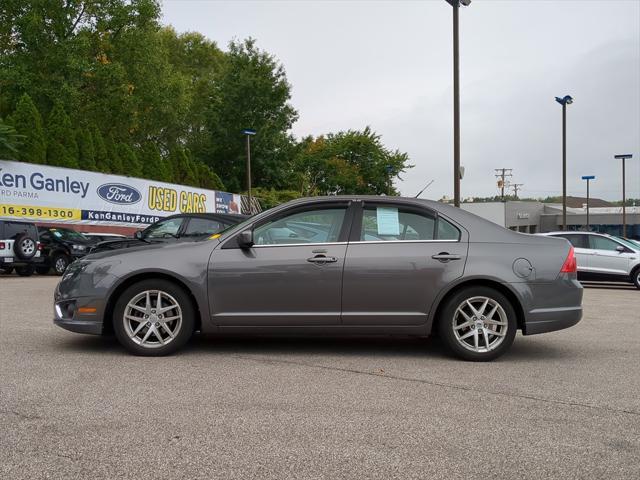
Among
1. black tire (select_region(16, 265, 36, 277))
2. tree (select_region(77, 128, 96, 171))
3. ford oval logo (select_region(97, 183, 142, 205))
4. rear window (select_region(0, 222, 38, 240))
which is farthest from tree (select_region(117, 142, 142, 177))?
rear window (select_region(0, 222, 38, 240))

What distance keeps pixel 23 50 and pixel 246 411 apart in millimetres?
36058

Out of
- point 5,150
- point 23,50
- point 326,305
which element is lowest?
point 326,305

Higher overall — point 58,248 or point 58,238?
point 58,238

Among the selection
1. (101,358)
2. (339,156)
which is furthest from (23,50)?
(101,358)

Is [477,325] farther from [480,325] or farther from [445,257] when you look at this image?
[445,257]

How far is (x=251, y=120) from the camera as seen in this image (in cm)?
4534

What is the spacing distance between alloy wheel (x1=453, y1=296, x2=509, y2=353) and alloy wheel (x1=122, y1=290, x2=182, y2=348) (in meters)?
2.60

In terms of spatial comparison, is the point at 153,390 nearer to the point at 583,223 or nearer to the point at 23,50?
the point at 23,50

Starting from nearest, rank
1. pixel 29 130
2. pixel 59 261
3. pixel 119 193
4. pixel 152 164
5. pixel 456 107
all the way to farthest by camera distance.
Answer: pixel 456 107 < pixel 59 261 < pixel 119 193 < pixel 29 130 < pixel 152 164

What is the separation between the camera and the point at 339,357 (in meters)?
5.88

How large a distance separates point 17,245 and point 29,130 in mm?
9444

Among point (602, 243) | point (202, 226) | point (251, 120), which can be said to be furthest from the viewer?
point (251, 120)

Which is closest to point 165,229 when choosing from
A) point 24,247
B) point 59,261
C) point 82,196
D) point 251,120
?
point 24,247

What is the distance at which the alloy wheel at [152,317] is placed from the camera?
5.70 meters
